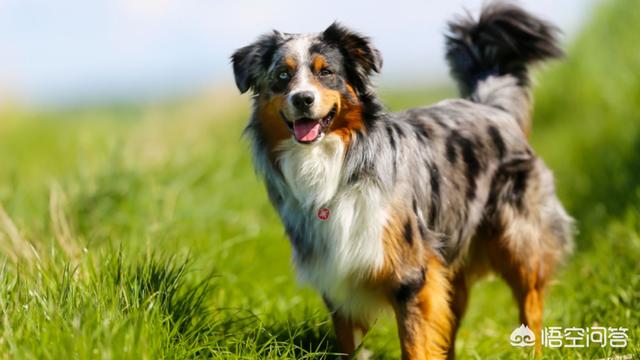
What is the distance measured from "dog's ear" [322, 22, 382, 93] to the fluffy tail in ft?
4.90

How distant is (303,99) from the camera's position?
14.2 ft

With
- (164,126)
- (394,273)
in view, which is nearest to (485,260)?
(394,273)

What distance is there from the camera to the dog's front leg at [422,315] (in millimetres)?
4613

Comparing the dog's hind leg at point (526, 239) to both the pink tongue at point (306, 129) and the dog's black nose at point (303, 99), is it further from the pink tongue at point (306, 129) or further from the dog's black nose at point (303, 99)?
the dog's black nose at point (303, 99)

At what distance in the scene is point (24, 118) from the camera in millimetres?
16781

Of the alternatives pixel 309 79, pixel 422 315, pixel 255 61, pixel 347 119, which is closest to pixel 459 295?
pixel 422 315

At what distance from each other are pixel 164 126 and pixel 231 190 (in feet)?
20.4

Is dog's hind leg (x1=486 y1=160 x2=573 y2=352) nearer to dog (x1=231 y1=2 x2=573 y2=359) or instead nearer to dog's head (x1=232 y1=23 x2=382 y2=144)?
dog (x1=231 y1=2 x2=573 y2=359)

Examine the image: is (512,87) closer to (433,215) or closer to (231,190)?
(433,215)

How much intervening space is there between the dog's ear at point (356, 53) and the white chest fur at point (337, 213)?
1.26ft

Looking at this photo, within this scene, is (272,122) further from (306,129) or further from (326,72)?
(326,72)
